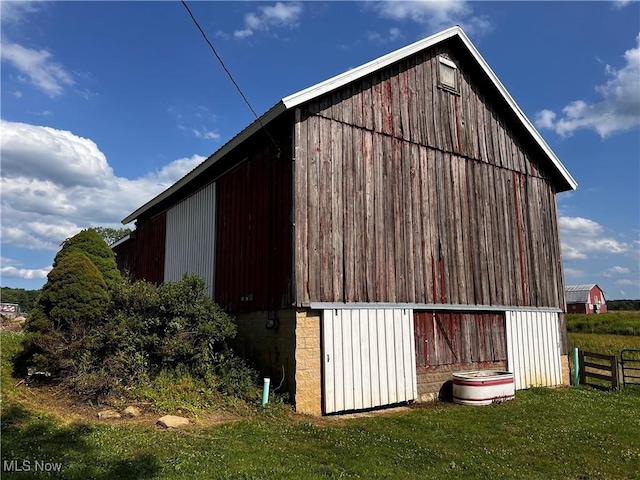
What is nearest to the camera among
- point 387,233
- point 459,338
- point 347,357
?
point 347,357

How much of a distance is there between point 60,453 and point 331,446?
12.0 feet

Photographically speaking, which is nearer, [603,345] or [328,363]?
[328,363]

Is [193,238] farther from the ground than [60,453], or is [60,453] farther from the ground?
[193,238]

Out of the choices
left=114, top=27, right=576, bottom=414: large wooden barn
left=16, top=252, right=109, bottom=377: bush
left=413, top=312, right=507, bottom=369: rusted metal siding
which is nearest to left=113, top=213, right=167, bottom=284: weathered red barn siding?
left=114, top=27, right=576, bottom=414: large wooden barn

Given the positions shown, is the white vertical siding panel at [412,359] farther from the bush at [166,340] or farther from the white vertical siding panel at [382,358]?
the bush at [166,340]

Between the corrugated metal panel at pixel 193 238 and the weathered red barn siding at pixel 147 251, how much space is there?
722 mm

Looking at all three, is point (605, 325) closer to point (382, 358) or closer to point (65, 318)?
point (382, 358)

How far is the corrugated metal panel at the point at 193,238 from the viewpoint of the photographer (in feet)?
46.7

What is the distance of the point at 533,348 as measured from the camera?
14281mm

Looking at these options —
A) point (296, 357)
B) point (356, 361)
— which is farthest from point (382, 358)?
point (296, 357)

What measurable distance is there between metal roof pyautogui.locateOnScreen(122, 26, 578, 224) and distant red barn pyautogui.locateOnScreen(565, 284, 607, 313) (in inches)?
2737

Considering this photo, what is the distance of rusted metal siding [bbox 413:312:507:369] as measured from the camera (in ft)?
39.0

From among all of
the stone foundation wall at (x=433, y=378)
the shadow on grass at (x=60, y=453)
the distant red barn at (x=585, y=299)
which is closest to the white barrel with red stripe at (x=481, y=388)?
the stone foundation wall at (x=433, y=378)

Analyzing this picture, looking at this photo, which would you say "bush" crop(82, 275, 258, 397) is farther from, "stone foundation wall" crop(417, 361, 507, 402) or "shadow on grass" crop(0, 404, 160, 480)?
"stone foundation wall" crop(417, 361, 507, 402)
